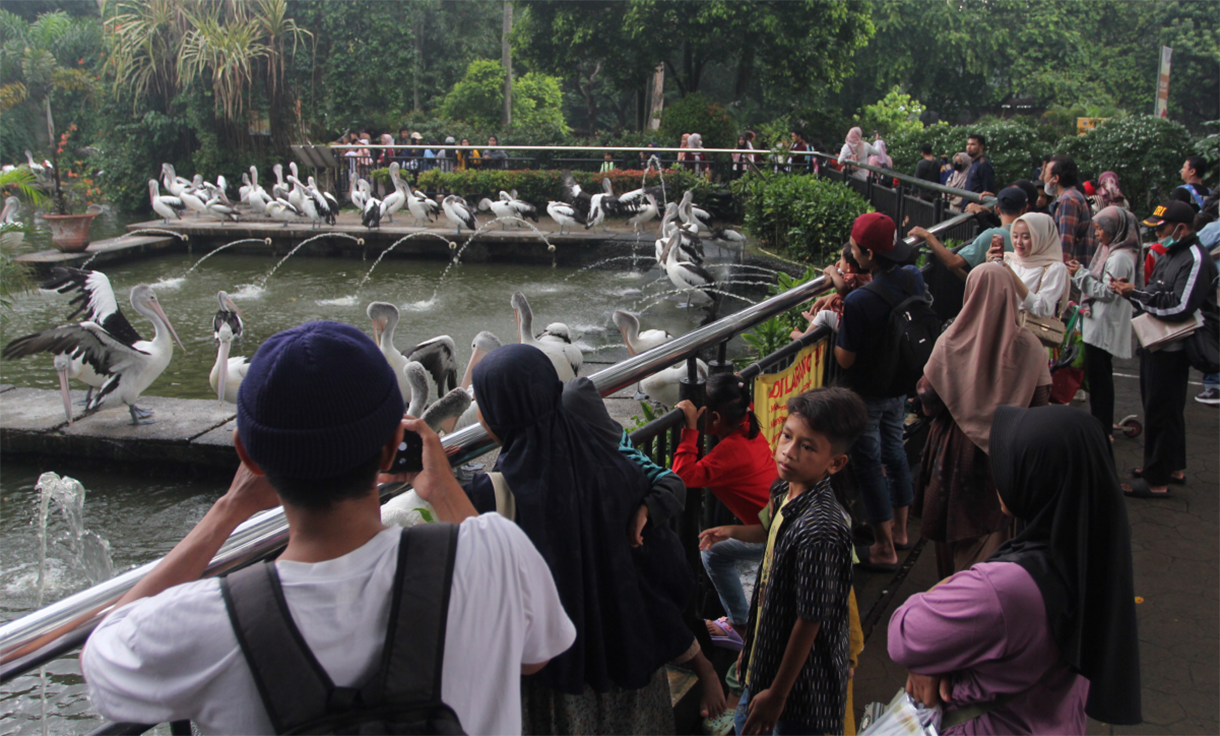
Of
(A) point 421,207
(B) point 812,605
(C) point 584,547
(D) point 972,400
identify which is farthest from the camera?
(A) point 421,207

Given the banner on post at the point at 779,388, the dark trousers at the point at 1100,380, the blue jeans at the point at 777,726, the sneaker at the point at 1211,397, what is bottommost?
the blue jeans at the point at 777,726

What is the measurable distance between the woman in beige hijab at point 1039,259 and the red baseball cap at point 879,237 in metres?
0.91

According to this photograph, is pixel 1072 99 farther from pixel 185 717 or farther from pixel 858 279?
pixel 185 717

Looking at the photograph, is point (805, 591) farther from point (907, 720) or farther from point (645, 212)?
point (645, 212)

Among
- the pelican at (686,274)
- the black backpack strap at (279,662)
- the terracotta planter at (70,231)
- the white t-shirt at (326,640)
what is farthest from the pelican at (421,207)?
the black backpack strap at (279,662)

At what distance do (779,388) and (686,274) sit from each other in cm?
807

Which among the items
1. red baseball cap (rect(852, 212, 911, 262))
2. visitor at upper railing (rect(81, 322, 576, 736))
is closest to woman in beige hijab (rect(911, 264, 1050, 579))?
red baseball cap (rect(852, 212, 911, 262))

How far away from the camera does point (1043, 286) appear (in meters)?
4.19

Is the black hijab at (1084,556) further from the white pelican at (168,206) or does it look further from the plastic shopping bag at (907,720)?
the white pelican at (168,206)

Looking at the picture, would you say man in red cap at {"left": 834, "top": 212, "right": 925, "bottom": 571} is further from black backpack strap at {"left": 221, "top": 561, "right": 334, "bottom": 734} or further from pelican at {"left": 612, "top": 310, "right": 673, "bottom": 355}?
pelican at {"left": 612, "top": 310, "right": 673, "bottom": 355}

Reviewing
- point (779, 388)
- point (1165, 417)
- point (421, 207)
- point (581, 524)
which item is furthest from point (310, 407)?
point (421, 207)

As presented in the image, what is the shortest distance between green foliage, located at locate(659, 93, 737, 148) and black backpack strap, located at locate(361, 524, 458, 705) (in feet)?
68.2

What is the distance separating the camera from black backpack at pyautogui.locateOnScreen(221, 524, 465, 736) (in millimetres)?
1025

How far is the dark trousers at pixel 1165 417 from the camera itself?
4453 millimetres
